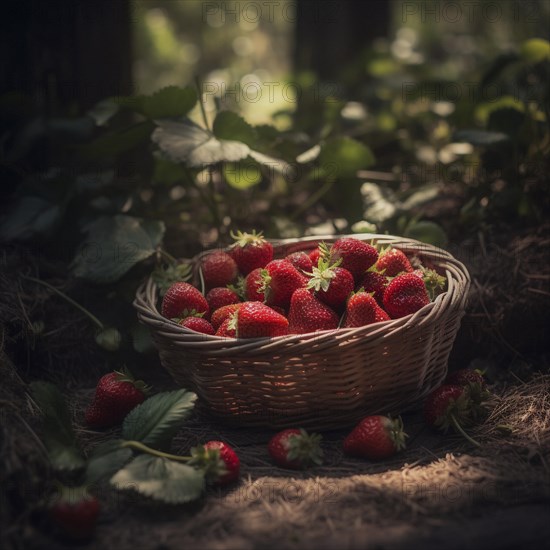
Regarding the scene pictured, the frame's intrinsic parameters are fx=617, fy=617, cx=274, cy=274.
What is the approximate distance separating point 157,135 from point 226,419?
1.12m

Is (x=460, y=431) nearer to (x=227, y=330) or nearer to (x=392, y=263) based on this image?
(x=392, y=263)

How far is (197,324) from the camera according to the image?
6.32ft

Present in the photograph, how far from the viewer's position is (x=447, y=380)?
7.02 ft

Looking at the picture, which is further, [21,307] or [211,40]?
[211,40]

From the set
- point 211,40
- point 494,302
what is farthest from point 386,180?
point 211,40

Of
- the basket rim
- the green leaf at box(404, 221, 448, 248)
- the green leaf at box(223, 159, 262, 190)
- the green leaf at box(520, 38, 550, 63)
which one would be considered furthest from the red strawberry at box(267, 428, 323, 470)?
the green leaf at box(520, 38, 550, 63)

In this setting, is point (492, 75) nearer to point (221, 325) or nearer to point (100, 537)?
point (221, 325)

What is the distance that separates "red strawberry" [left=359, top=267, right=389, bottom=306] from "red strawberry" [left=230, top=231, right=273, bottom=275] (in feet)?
1.22

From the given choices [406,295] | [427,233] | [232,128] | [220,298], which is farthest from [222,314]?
[427,233]

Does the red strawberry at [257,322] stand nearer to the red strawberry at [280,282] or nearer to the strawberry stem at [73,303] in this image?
the red strawberry at [280,282]

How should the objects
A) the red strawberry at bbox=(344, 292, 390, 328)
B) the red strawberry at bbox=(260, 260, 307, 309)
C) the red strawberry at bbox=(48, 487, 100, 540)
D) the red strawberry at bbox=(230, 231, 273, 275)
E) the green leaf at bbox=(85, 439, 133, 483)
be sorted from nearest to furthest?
the red strawberry at bbox=(48, 487, 100, 540)
the green leaf at bbox=(85, 439, 133, 483)
the red strawberry at bbox=(344, 292, 390, 328)
the red strawberry at bbox=(260, 260, 307, 309)
the red strawberry at bbox=(230, 231, 273, 275)

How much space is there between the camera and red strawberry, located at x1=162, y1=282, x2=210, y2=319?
6.67 ft

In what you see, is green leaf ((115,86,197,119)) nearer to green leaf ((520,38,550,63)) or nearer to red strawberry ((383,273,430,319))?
red strawberry ((383,273,430,319))

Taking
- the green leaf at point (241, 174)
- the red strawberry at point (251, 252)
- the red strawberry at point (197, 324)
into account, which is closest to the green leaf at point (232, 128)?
the green leaf at point (241, 174)
